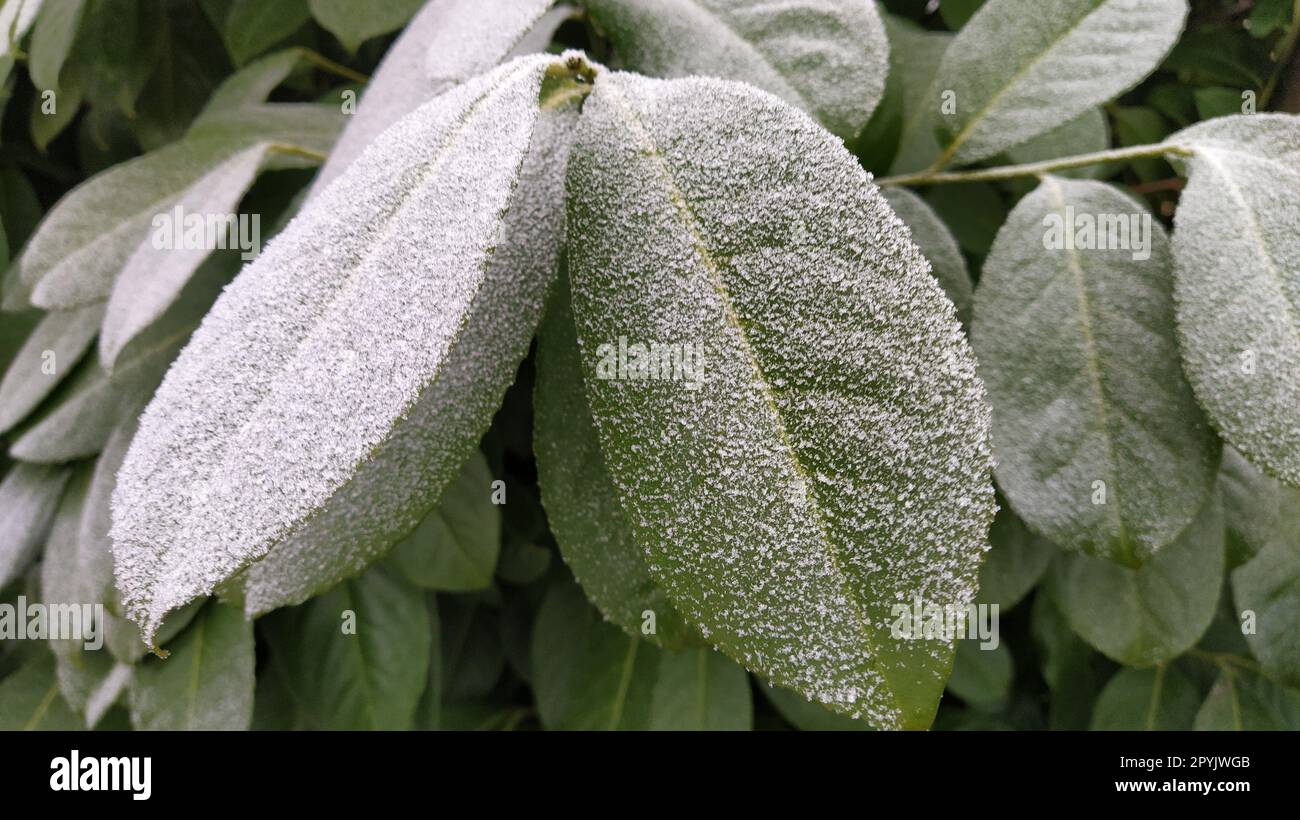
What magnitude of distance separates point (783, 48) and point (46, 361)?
77 centimetres

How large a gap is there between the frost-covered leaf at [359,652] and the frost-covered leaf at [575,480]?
1.24ft

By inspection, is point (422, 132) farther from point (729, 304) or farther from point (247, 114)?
point (247, 114)

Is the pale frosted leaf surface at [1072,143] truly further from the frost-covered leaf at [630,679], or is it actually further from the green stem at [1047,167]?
the frost-covered leaf at [630,679]

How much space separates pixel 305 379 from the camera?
342mm

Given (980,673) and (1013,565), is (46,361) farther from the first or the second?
(980,673)

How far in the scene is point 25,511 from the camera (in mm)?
810

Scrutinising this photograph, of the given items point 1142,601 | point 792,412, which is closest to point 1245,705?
point 1142,601

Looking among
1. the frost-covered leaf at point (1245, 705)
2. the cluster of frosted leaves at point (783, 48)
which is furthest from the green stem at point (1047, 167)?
the frost-covered leaf at point (1245, 705)

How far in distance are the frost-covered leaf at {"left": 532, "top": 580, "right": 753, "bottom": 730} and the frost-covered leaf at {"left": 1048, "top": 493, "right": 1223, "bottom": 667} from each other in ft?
1.30

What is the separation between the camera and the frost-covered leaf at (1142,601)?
646 mm

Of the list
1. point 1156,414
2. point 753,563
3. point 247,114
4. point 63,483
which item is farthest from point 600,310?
point 63,483

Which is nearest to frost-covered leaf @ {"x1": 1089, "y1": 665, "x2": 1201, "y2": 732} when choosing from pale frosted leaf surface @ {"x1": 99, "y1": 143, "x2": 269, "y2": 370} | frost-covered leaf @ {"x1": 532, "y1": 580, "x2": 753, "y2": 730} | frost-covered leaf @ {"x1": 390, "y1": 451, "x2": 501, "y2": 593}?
frost-covered leaf @ {"x1": 532, "y1": 580, "x2": 753, "y2": 730}

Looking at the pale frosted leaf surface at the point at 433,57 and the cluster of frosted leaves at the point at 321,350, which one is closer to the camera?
the cluster of frosted leaves at the point at 321,350

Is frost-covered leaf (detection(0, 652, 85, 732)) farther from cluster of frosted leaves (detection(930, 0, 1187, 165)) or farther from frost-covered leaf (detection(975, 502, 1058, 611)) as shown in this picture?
cluster of frosted leaves (detection(930, 0, 1187, 165))
